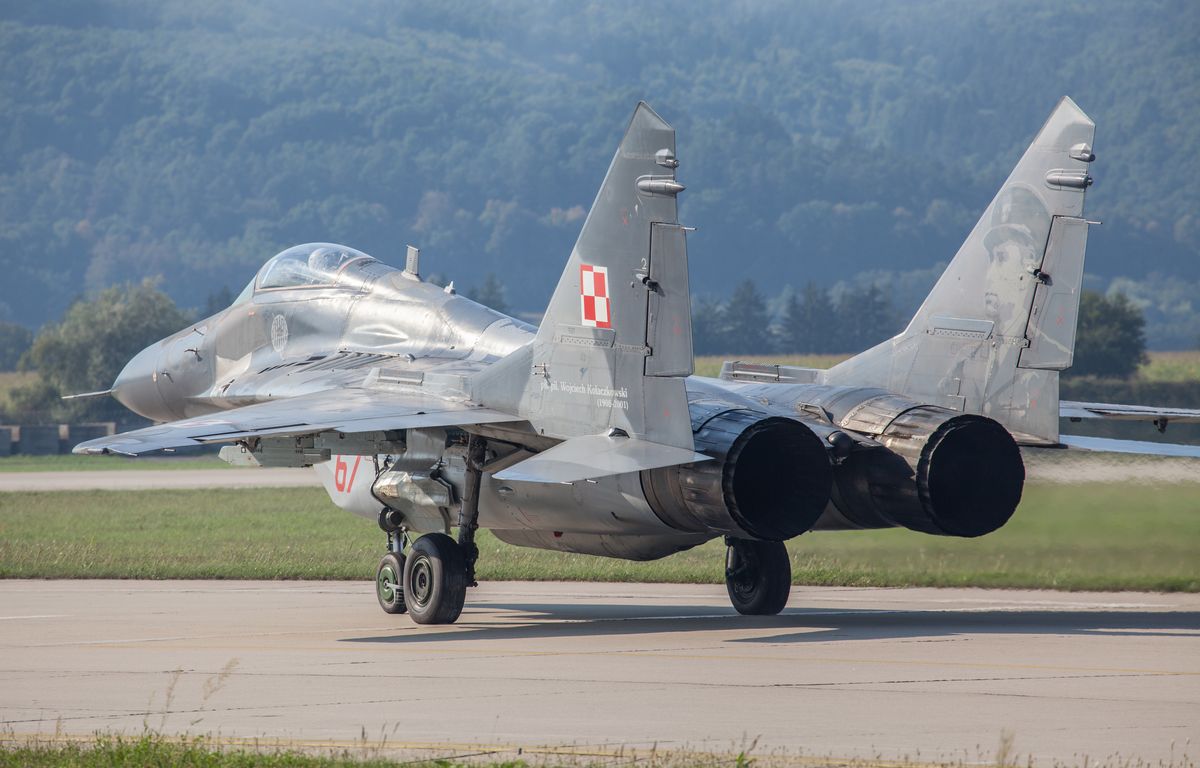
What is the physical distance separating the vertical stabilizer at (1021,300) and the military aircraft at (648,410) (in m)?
0.02

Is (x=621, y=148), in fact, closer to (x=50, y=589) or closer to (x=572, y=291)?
(x=572, y=291)

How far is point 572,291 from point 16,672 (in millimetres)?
5113

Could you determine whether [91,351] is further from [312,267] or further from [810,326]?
[810,326]

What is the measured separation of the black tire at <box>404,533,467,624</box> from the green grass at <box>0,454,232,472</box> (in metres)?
32.9

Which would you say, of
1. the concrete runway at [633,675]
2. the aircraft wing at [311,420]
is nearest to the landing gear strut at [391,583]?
the concrete runway at [633,675]

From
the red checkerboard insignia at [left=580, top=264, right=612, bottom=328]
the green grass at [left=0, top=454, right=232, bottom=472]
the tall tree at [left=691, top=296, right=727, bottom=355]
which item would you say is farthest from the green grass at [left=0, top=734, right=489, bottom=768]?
the tall tree at [left=691, top=296, right=727, bottom=355]

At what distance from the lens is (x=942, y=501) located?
12953 mm

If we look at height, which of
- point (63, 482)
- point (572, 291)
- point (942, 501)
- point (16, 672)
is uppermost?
point (572, 291)

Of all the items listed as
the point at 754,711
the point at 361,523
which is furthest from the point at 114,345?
the point at 754,711

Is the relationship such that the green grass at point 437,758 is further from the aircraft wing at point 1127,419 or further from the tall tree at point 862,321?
the tall tree at point 862,321

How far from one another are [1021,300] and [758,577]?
3.59m

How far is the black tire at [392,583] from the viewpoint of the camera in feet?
49.9

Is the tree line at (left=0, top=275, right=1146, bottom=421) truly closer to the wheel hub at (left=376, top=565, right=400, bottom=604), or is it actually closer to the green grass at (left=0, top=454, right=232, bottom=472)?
the green grass at (left=0, top=454, right=232, bottom=472)

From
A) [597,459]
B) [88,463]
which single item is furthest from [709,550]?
[88,463]
